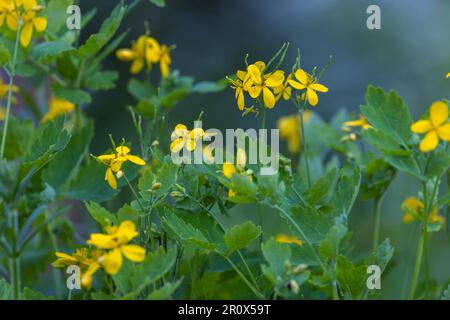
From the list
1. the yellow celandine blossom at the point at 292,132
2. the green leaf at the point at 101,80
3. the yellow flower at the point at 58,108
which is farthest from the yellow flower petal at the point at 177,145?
the yellow celandine blossom at the point at 292,132

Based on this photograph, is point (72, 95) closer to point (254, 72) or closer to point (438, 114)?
point (254, 72)

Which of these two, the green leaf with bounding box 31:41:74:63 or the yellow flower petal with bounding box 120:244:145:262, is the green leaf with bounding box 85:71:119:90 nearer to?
the green leaf with bounding box 31:41:74:63

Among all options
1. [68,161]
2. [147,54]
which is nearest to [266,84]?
[68,161]

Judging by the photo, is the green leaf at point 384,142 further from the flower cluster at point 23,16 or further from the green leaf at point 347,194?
the flower cluster at point 23,16

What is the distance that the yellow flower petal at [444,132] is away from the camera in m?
0.88

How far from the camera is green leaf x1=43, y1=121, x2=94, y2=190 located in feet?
4.04

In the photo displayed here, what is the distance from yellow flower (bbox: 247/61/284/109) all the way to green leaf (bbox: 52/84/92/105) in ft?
1.48

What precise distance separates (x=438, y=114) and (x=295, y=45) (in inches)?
95.6

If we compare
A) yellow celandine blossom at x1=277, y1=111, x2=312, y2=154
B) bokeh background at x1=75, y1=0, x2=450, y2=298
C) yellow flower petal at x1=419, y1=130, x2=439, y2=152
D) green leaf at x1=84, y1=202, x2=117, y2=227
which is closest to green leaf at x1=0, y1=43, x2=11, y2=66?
green leaf at x1=84, y1=202, x2=117, y2=227

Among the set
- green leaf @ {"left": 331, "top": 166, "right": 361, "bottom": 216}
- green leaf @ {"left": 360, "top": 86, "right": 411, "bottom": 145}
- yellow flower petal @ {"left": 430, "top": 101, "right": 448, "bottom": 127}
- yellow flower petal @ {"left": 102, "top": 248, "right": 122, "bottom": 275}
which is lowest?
yellow flower petal @ {"left": 102, "top": 248, "right": 122, "bottom": 275}

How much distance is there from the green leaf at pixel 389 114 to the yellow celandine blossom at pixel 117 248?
15.6 inches
